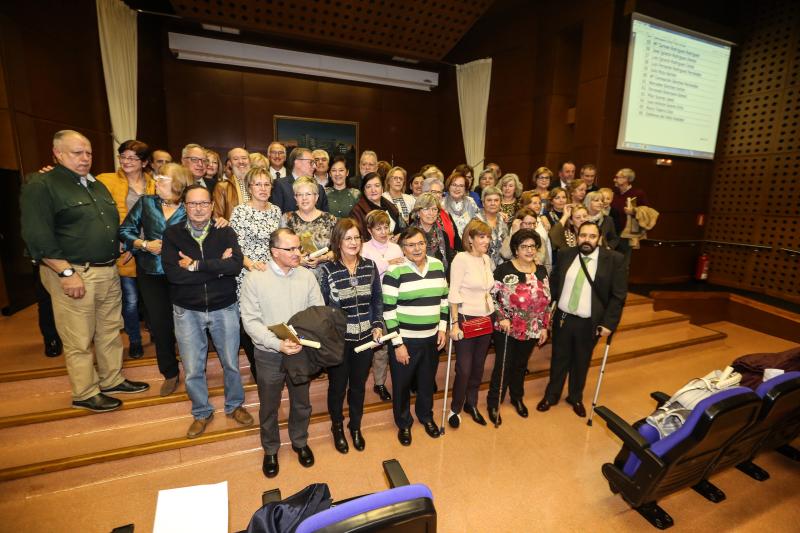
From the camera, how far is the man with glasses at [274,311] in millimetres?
2223

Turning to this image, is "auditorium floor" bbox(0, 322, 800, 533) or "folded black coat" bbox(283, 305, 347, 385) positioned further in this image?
"auditorium floor" bbox(0, 322, 800, 533)

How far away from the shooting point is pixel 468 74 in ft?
26.3

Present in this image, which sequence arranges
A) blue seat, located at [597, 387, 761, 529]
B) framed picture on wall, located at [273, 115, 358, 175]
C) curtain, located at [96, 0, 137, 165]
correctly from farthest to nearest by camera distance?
1. framed picture on wall, located at [273, 115, 358, 175]
2. curtain, located at [96, 0, 137, 165]
3. blue seat, located at [597, 387, 761, 529]

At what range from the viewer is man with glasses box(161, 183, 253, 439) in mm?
2387

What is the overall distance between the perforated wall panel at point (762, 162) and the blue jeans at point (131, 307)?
29.5ft

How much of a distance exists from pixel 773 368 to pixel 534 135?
5456mm

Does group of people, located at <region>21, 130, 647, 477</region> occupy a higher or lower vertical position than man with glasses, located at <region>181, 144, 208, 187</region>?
lower

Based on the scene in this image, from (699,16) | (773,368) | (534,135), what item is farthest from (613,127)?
(773,368)

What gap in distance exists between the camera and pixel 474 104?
7961 millimetres

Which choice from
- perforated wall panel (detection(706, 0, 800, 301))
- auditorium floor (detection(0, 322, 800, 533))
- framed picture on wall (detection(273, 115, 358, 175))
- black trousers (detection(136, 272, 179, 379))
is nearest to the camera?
auditorium floor (detection(0, 322, 800, 533))

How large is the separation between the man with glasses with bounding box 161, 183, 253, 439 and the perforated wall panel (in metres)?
8.20

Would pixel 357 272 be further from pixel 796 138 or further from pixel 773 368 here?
pixel 796 138

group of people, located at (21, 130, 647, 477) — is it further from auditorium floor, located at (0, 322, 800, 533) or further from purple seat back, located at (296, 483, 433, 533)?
purple seat back, located at (296, 483, 433, 533)

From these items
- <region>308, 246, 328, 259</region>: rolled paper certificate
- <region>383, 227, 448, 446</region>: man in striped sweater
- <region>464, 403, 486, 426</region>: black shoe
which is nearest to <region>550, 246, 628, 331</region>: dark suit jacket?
<region>464, 403, 486, 426</region>: black shoe
